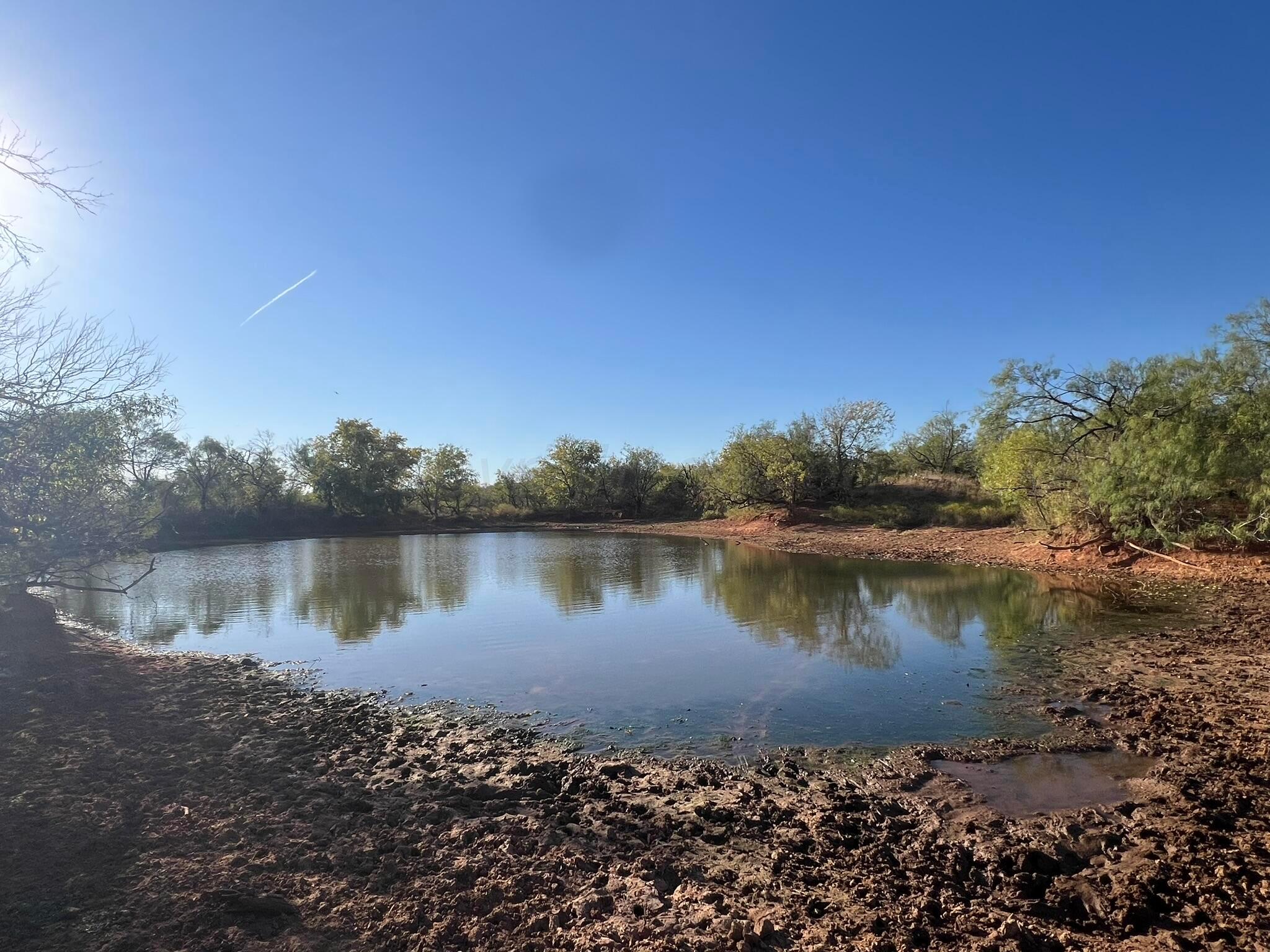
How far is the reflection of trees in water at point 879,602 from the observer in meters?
13.1

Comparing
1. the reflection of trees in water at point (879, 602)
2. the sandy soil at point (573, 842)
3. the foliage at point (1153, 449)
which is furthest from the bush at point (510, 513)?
the sandy soil at point (573, 842)

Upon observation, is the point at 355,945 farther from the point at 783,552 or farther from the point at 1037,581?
the point at 783,552

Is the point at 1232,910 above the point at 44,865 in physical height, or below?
below

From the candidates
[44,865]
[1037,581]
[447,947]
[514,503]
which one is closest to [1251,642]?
[1037,581]

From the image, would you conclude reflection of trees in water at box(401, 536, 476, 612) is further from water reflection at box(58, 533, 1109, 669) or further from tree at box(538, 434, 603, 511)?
tree at box(538, 434, 603, 511)

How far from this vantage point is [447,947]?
3689 millimetres

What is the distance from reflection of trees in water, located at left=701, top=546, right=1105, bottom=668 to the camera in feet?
43.0

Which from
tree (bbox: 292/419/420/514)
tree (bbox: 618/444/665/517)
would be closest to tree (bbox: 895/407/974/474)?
tree (bbox: 618/444/665/517)

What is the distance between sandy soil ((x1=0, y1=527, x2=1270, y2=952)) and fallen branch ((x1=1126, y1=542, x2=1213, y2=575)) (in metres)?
12.3

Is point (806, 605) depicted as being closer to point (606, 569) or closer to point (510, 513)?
point (606, 569)

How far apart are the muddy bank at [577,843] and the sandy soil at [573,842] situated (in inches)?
1.0

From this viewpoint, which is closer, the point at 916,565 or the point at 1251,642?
the point at 1251,642

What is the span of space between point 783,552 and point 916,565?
7.76 m

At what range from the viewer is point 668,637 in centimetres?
1362
